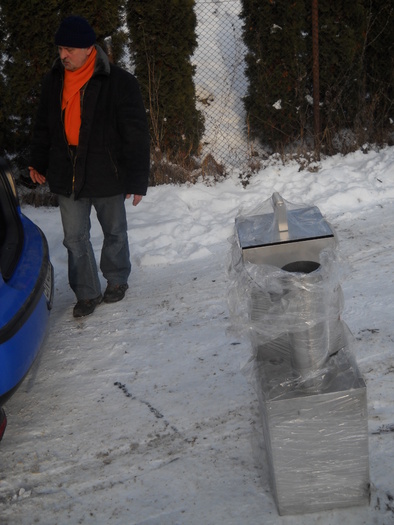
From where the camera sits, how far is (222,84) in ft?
33.4

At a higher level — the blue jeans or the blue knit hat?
the blue knit hat

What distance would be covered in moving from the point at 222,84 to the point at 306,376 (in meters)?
8.27

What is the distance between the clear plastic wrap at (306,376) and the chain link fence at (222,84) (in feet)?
16.7

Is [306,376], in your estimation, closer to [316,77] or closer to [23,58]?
[23,58]

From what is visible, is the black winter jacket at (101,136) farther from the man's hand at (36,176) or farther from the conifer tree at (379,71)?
the conifer tree at (379,71)

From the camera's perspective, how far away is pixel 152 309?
4.61m

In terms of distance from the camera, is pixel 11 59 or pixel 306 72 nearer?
pixel 11 59

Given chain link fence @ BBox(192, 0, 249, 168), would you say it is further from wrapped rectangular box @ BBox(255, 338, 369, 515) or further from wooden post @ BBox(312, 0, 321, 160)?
wrapped rectangular box @ BBox(255, 338, 369, 515)

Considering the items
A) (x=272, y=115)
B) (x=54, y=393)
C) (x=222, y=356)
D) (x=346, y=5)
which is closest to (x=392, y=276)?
(x=222, y=356)

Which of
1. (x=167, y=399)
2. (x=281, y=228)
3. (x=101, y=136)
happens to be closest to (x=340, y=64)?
(x=101, y=136)

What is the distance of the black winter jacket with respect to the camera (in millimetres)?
4176

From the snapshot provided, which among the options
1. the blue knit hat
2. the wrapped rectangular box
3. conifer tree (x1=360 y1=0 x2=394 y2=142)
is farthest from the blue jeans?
conifer tree (x1=360 y1=0 x2=394 y2=142)

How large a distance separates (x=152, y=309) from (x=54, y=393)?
1079 millimetres

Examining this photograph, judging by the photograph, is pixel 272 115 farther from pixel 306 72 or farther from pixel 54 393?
pixel 54 393
